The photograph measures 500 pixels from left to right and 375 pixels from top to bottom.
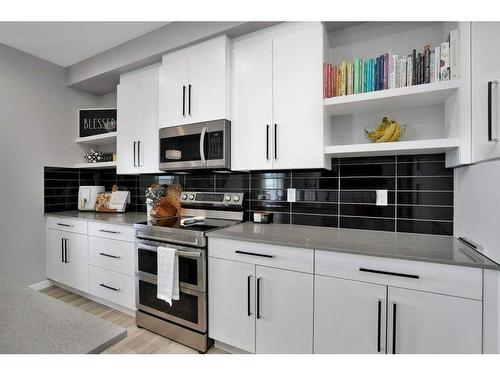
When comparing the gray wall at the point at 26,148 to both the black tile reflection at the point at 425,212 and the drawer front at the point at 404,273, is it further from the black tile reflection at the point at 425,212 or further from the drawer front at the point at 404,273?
the black tile reflection at the point at 425,212


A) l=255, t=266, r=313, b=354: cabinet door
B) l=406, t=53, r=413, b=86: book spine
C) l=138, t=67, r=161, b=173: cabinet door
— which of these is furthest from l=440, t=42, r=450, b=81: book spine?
l=138, t=67, r=161, b=173: cabinet door

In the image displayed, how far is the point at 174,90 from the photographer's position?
2.30m

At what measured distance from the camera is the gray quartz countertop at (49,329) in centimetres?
61

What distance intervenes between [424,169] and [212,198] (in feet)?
5.55

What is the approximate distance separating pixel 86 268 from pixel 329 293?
2.39 meters

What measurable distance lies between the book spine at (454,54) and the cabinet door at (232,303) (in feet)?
5.27

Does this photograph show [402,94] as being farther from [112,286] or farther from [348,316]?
[112,286]

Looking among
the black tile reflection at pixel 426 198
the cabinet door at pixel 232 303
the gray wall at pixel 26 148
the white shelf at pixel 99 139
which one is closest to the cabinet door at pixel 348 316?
the cabinet door at pixel 232 303

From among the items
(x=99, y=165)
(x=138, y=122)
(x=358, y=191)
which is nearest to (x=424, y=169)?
(x=358, y=191)

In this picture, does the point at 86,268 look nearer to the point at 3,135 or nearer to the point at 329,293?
the point at 3,135

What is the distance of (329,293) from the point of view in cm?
147

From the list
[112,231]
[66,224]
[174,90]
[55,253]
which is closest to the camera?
[174,90]

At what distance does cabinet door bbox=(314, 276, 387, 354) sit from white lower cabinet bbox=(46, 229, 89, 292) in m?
2.32

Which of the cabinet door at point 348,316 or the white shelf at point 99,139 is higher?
the white shelf at point 99,139
